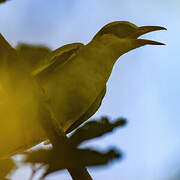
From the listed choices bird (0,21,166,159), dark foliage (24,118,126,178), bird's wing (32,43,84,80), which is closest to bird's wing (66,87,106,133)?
bird (0,21,166,159)

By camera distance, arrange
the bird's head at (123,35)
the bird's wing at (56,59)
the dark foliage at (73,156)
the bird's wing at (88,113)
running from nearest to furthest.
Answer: the dark foliage at (73,156), the bird's wing at (56,59), the bird's wing at (88,113), the bird's head at (123,35)

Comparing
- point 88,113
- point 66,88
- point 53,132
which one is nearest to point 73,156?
point 53,132

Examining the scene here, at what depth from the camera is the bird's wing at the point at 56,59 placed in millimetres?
3344

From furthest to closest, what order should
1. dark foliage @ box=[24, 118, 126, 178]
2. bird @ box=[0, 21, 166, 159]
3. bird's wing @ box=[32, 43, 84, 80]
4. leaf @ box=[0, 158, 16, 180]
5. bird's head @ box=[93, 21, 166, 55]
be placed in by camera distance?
bird's head @ box=[93, 21, 166, 55] < bird's wing @ box=[32, 43, 84, 80] < bird @ box=[0, 21, 166, 159] < leaf @ box=[0, 158, 16, 180] < dark foliage @ box=[24, 118, 126, 178]

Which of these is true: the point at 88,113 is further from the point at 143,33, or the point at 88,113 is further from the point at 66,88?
the point at 143,33

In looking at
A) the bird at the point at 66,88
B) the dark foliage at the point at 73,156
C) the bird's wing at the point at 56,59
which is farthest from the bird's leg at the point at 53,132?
the bird's wing at the point at 56,59

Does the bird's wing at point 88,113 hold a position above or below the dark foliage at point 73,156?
above

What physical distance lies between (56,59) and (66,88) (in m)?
0.38

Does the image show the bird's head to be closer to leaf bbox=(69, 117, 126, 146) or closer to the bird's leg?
leaf bbox=(69, 117, 126, 146)

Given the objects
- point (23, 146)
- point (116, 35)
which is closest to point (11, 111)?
point (23, 146)

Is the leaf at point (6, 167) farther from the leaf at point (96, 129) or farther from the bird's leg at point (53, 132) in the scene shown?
the bird's leg at point (53, 132)

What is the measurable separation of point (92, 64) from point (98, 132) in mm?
696

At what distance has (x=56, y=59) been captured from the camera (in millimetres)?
3473

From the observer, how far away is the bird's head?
12.3 ft
